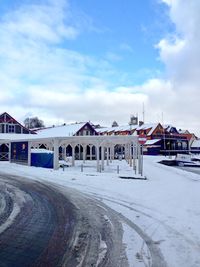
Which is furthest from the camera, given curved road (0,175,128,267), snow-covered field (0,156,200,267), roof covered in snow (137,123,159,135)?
roof covered in snow (137,123,159,135)

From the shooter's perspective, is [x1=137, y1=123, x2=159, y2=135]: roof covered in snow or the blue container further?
[x1=137, y1=123, x2=159, y2=135]: roof covered in snow

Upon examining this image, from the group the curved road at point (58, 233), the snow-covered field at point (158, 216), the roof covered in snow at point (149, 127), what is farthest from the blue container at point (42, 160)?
the roof covered in snow at point (149, 127)

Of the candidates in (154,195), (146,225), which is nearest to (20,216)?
(146,225)

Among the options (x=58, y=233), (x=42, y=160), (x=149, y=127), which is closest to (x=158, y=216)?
(x=58, y=233)

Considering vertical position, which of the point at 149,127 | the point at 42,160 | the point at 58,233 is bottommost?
the point at 58,233

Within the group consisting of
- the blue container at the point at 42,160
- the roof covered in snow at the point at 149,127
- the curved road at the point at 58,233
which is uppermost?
the roof covered in snow at the point at 149,127

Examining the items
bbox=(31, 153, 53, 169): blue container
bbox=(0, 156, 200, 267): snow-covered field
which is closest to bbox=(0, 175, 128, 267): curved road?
bbox=(0, 156, 200, 267): snow-covered field

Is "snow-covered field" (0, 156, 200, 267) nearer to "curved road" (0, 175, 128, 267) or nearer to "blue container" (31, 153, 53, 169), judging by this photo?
"curved road" (0, 175, 128, 267)

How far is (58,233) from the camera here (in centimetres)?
796

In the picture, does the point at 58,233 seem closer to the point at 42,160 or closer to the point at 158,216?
the point at 158,216

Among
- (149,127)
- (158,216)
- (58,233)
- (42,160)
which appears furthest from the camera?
(149,127)

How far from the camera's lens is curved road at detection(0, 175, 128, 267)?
611cm

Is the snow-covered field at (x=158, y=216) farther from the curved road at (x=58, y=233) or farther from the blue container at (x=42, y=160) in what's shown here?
the blue container at (x=42, y=160)

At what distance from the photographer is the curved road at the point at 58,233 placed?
20.0ft
